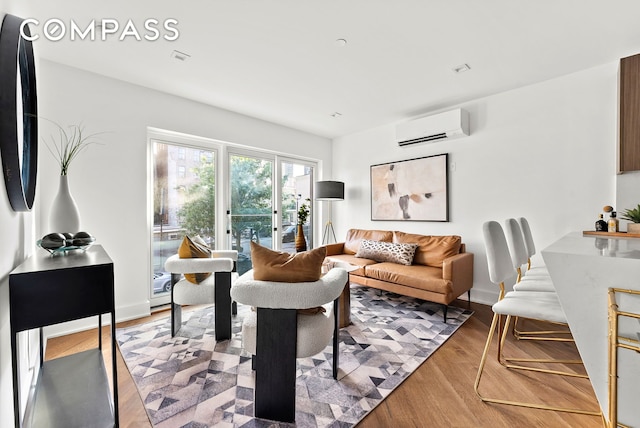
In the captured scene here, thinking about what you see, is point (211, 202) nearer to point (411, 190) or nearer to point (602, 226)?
point (411, 190)

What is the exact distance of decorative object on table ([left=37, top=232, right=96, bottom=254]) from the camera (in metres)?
1.29

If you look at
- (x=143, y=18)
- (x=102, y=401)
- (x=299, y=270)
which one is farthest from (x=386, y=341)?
(x=143, y=18)

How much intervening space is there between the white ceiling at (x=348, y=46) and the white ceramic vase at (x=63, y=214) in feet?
3.13

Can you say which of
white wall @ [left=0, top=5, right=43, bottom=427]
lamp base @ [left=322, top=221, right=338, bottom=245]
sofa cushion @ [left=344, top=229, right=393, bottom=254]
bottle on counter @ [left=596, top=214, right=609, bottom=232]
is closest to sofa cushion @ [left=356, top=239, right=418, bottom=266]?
sofa cushion @ [left=344, top=229, right=393, bottom=254]

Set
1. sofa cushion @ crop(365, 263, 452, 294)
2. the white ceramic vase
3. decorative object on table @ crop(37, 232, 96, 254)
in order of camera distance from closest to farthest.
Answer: decorative object on table @ crop(37, 232, 96, 254) → the white ceramic vase → sofa cushion @ crop(365, 263, 452, 294)

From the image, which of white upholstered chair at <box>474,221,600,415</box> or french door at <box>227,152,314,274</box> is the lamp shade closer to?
french door at <box>227,152,314,274</box>

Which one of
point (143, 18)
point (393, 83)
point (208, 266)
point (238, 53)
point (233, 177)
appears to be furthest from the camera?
point (233, 177)

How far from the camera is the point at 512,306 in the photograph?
4.98ft

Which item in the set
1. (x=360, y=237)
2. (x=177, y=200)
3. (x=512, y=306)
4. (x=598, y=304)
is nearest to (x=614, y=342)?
(x=598, y=304)

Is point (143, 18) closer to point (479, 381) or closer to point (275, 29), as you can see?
point (275, 29)

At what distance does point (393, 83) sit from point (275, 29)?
1.43 metres

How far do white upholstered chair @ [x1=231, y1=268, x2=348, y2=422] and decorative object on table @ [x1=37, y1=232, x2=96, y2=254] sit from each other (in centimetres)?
82

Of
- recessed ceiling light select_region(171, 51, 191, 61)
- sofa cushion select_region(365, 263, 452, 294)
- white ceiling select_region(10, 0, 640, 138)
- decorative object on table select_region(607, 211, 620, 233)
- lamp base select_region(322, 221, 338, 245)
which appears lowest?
sofa cushion select_region(365, 263, 452, 294)

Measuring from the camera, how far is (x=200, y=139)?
353 centimetres
